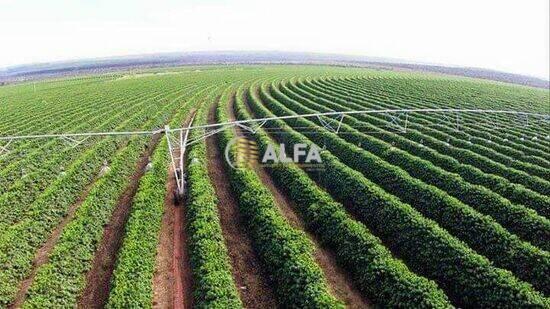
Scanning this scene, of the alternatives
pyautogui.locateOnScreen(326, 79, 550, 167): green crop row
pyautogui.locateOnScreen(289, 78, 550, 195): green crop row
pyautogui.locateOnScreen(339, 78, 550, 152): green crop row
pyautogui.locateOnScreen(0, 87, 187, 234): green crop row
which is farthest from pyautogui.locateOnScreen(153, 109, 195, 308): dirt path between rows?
pyautogui.locateOnScreen(339, 78, 550, 152): green crop row

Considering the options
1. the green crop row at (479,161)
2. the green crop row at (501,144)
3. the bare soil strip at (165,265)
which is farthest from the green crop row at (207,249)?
the green crop row at (501,144)

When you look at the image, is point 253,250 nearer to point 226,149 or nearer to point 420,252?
point 420,252

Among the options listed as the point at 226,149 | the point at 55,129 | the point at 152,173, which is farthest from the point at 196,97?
the point at 152,173

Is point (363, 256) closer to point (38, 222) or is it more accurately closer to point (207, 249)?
point (207, 249)

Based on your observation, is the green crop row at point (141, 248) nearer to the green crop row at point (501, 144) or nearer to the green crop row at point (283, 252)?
the green crop row at point (283, 252)

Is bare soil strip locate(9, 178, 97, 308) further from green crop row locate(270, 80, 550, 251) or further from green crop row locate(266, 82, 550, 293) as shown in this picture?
green crop row locate(270, 80, 550, 251)

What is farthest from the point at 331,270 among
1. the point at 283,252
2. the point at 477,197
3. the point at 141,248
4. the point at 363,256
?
the point at 477,197
